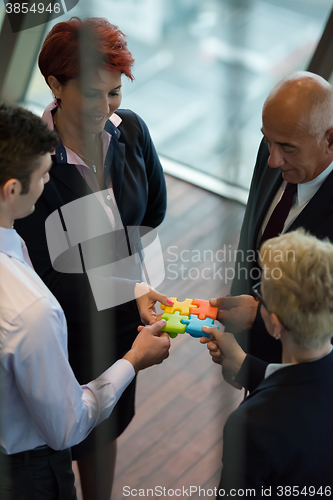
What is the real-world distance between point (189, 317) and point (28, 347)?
Answer: 747 millimetres

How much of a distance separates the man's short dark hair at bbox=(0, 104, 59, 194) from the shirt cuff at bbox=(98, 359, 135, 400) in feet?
2.24

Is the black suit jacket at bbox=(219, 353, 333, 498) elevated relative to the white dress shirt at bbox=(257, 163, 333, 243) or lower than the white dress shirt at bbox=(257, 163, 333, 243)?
lower

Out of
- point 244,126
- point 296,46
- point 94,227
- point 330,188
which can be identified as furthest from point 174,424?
point 296,46

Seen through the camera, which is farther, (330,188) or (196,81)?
(196,81)

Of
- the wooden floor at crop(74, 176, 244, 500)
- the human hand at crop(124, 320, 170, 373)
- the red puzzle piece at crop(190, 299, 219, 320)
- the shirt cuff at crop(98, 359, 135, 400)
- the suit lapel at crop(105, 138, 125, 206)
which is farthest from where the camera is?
the wooden floor at crop(74, 176, 244, 500)

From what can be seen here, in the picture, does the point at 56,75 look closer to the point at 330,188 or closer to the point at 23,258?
the point at 23,258

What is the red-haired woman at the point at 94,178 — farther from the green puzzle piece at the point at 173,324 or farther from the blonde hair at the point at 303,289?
the blonde hair at the point at 303,289

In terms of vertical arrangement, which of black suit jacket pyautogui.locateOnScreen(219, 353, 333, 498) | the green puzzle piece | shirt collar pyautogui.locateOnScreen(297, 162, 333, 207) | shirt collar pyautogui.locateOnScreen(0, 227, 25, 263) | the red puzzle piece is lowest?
the green puzzle piece

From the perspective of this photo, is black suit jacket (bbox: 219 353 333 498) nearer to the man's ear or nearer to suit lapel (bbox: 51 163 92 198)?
the man's ear

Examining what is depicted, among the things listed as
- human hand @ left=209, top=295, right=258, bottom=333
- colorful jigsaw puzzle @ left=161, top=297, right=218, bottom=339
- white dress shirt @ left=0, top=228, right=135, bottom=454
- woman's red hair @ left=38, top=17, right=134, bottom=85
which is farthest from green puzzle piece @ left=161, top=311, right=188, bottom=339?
woman's red hair @ left=38, top=17, right=134, bottom=85

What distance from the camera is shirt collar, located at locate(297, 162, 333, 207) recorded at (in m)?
1.83

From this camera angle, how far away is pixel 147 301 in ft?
6.45

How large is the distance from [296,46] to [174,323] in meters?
2.61

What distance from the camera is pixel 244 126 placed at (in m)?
3.85
